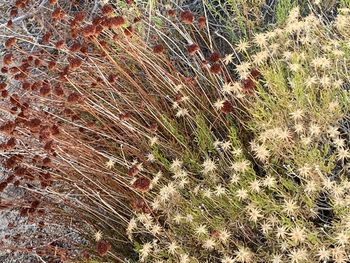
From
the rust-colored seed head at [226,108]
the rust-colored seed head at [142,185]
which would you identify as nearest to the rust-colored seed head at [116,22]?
the rust-colored seed head at [226,108]

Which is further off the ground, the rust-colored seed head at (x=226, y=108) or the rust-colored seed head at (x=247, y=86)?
the rust-colored seed head at (x=247, y=86)

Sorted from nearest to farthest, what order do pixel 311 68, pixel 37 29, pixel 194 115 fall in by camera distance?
1. pixel 311 68
2. pixel 194 115
3. pixel 37 29

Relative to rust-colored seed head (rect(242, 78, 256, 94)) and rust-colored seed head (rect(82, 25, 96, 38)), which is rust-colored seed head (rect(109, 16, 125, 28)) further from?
rust-colored seed head (rect(242, 78, 256, 94))

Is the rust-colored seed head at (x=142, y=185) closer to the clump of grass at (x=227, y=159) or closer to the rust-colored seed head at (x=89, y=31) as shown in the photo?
the clump of grass at (x=227, y=159)

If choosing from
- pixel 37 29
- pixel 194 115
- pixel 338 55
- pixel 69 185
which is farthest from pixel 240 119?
pixel 37 29

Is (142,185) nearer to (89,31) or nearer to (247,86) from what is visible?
(247,86)

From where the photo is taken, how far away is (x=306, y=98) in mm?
2186

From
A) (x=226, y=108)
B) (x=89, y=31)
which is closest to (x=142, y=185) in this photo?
(x=226, y=108)

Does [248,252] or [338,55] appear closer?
[248,252]

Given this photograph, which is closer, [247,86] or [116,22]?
[247,86]

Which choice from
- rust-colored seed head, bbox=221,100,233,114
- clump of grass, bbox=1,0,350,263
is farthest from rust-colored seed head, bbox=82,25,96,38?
rust-colored seed head, bbox=221,100,233,114

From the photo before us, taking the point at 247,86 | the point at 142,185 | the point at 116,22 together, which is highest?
the point at 116,22

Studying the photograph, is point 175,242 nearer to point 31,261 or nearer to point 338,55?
point 338,55

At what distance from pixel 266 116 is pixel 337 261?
0.59m
